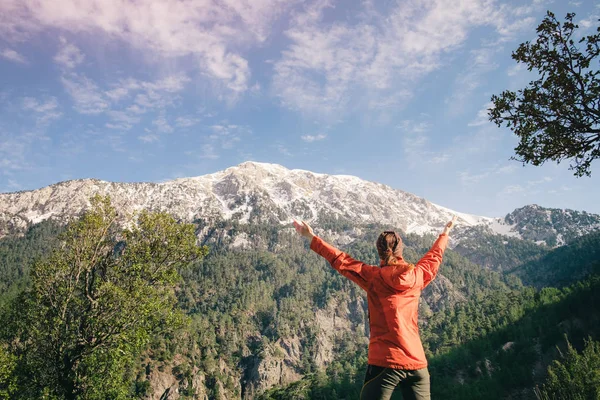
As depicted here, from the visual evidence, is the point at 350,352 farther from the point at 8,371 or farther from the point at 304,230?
the point at 304,230

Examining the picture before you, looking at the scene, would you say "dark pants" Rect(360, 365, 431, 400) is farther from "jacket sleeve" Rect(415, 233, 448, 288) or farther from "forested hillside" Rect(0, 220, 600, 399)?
"forested hillside" Rect(0, 220, 600, 399)

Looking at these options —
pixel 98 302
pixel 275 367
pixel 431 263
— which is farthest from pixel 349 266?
pixel 275 367

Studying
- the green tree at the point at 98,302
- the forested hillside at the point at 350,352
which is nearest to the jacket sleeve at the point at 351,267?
the green tree at the point at 98,302

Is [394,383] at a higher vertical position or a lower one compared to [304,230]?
lower

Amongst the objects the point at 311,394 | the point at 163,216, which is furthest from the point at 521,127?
the point at 311,394

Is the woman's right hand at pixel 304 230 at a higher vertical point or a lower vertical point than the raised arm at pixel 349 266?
higher

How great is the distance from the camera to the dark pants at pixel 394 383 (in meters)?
4.49

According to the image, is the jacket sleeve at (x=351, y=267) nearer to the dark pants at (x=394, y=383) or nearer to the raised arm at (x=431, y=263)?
the raised arm at (x=431, y=263)

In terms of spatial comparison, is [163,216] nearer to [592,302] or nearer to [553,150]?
[553,150]

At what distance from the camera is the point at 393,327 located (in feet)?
15.3

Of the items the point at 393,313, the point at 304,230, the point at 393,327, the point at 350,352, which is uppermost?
the point at 304,230

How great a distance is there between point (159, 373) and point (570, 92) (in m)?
144

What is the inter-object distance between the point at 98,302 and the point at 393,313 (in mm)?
17631

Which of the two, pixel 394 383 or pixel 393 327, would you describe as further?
pixel 393 327
